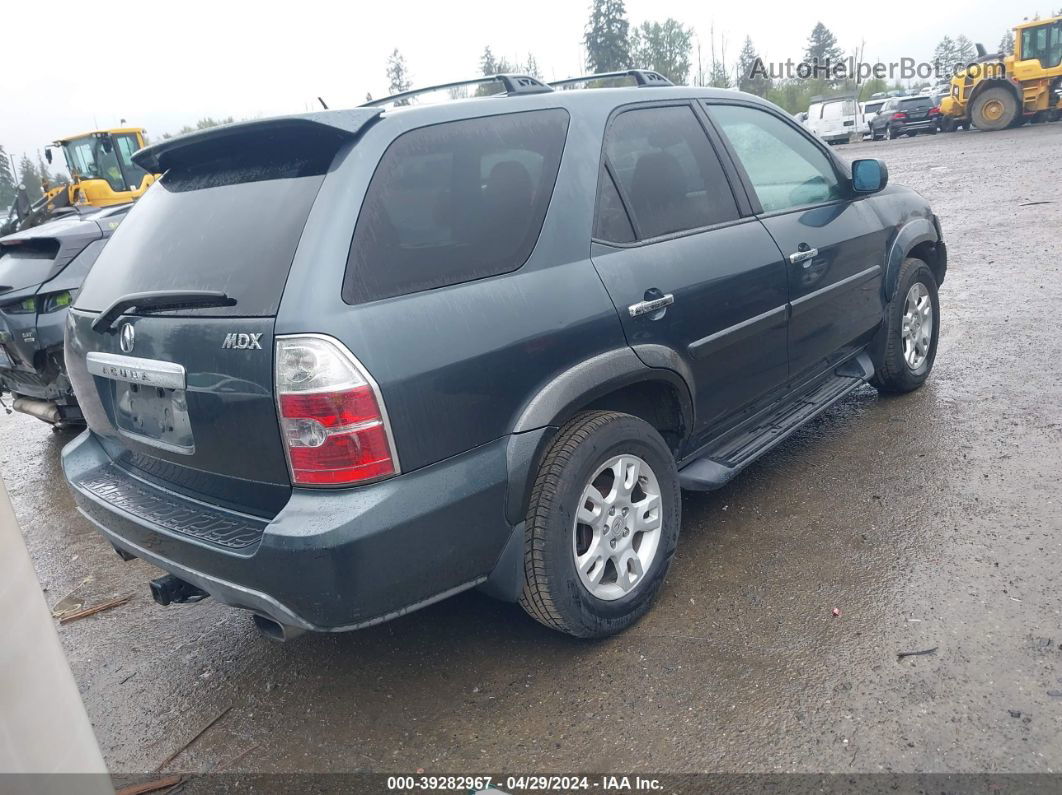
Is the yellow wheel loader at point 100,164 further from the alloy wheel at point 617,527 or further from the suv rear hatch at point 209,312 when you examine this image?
the alloy wheel at point 617,527

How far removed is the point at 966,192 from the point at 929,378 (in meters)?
9.56

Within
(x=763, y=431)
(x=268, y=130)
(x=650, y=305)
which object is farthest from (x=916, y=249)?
(x=268, y=130)

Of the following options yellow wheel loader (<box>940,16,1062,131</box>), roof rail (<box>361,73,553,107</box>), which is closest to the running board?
roof rail (<box>361,73,553,107</box>)

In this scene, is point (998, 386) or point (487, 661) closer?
point (487, 661)

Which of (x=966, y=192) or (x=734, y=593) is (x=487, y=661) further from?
(x=966, y=192)

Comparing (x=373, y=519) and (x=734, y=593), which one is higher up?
(x=373, y=519)

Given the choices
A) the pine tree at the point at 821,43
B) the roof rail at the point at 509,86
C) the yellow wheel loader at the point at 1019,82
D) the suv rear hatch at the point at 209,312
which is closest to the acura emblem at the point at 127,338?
the suv rear hatch at the point at 209,312

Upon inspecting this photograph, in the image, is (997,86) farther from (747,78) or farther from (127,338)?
(747,78)


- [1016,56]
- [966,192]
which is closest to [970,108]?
[1016,56]

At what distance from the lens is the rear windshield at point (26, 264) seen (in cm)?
532

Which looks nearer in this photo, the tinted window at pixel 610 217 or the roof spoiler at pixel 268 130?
the roof spoiler at pixel 268 130

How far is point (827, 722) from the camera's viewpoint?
241cm

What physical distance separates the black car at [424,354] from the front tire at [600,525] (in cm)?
1

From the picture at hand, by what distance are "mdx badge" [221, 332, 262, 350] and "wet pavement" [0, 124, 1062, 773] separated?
1.30 m
